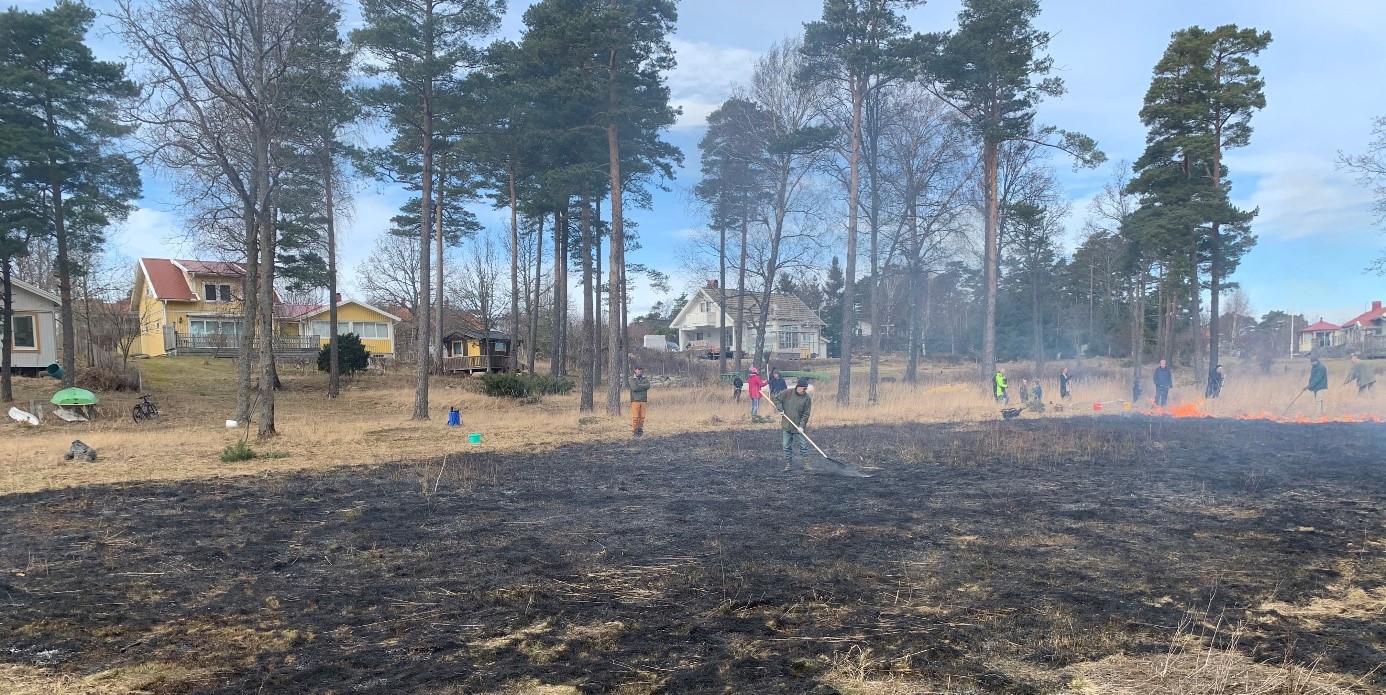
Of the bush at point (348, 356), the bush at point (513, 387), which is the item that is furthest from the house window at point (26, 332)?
the bush at point (513, 387)

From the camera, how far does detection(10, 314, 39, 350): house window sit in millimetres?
28531

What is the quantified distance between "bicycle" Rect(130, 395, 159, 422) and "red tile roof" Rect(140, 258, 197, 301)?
A: 989 inches

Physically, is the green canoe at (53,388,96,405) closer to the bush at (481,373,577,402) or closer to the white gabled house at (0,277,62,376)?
the bush at (481,373,577,402)

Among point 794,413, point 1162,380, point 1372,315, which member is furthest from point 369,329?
point 1372,315

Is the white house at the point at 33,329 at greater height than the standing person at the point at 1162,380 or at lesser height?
greater

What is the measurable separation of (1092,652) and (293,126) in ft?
56.0

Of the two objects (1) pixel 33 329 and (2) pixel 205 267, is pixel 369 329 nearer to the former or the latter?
(2) pixel 205 267

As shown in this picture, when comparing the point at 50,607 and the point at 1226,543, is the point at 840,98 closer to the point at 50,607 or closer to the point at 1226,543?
the point at 1226,543

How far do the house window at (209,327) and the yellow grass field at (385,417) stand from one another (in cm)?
1016

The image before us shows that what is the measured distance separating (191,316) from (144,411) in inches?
1014

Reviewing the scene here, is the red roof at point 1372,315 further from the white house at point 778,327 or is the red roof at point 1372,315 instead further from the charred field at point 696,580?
the charred field at point 696,580

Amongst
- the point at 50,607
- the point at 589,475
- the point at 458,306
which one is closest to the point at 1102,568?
the point at 589,475

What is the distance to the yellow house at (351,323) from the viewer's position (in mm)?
46719

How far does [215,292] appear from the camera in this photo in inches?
1720
